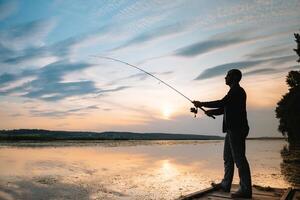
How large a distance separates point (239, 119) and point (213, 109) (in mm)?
738

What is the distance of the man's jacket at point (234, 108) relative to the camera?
6.95m

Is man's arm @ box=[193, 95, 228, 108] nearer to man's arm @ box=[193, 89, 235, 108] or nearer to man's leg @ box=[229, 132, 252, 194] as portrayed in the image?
man's arm @ box=[193, 89, 235, 108]

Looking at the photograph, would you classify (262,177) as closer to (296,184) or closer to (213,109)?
(296,184)

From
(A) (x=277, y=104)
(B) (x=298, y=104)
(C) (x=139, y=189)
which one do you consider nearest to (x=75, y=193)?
(C) (x=139, y=189)

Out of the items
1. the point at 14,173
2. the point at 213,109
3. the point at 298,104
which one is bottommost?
the point at 14,173

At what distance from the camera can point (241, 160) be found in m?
6.81

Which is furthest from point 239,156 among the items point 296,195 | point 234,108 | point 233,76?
point 296,195

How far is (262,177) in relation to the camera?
15734mm

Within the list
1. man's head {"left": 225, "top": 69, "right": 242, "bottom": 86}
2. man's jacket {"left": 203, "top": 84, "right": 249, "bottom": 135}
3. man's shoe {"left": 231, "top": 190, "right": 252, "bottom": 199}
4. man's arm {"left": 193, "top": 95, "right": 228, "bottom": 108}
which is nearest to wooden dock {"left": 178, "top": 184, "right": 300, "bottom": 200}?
man's shoe {"left": 231, "top": 190, "right": 252, "bottom": 199}

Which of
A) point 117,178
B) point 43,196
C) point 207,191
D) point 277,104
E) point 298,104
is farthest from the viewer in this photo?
point 277,104

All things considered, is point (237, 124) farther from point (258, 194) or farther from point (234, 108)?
point (258, 194)

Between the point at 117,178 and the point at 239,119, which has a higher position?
the point at 239,119

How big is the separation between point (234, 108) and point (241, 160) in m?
1.04

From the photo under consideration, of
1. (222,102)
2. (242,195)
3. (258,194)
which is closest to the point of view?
(242,195)
